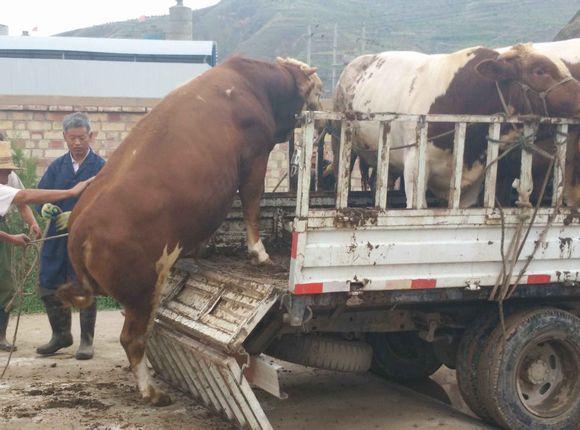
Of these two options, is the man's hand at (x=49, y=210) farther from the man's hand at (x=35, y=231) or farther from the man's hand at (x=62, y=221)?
the man's hand at (x=35, y=231)

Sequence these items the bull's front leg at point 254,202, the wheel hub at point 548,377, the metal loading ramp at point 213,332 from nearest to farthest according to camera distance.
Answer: the metal loading ramp at point 213,332
the wheel hub at point 548,377
the bull's front leg at point 254,202

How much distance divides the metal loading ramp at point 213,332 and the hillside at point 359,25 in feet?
88.8

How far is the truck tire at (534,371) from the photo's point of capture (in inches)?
184

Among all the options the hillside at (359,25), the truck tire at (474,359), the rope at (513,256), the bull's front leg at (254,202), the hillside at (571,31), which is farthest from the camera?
the hillside at (359,25)

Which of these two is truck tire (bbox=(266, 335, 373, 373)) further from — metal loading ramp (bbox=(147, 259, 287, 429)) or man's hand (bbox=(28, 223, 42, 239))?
man's hand (bbox=(28, 223, 42, 239))

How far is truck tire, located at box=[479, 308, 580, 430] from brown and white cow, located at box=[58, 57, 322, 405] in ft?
5.13

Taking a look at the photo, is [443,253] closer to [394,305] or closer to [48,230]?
[394,305]

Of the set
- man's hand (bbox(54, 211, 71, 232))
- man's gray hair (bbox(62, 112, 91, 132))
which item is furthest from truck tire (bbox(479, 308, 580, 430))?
man's gray hair (bbox(62, 112, 91, 132))

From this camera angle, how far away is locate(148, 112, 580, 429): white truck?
4.23 m

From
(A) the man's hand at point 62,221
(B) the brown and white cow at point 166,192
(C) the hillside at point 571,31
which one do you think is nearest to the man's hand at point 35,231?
(A) the man's hand at point 62,221

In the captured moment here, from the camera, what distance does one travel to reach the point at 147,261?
445 cm

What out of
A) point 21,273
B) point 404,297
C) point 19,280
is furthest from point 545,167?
point 19,280

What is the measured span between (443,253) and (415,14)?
47.2 m

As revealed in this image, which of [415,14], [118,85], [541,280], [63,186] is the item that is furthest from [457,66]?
[415,14]
